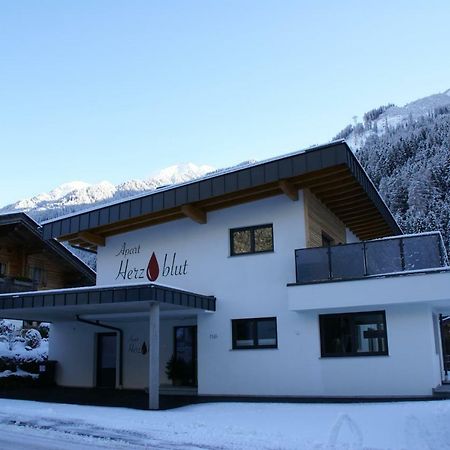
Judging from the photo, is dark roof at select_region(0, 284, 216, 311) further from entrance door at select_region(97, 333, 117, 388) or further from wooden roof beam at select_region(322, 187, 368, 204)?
wooden roof beam at select_region(322, 187, 368, 204)

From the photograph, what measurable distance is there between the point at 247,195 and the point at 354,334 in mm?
4670

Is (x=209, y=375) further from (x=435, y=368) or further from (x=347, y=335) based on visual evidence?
(x=435, y=368)

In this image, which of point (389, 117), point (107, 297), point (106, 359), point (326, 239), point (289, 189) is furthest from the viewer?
point (389, 117)

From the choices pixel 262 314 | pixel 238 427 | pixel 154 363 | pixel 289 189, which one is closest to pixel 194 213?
pixel 289 189

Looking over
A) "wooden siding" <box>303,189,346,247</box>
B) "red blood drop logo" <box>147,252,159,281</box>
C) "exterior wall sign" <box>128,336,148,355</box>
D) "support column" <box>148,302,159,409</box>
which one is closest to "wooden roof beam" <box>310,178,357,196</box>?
"wooden siding" <box>303,189,346,247</box>

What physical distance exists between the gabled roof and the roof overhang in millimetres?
2675

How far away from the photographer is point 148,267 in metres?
16.3

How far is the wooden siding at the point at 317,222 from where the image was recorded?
50.9ft

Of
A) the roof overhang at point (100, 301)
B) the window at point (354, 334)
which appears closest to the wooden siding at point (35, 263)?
the roof overhang at point (100, 301)

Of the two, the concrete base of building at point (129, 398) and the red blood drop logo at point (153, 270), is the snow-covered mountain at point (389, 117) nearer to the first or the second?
the red blood drop logo at point (153, 270)

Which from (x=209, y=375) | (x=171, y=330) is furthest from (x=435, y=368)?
(x=171, y=330)

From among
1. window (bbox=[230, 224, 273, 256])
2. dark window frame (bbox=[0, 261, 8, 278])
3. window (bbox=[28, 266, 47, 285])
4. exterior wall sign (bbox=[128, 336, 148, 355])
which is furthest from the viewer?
window (bbox=[28, 266, 47, 285])

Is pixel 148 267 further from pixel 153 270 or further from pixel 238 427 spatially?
pixel 238 427

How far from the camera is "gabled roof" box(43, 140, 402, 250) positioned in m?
14.4
